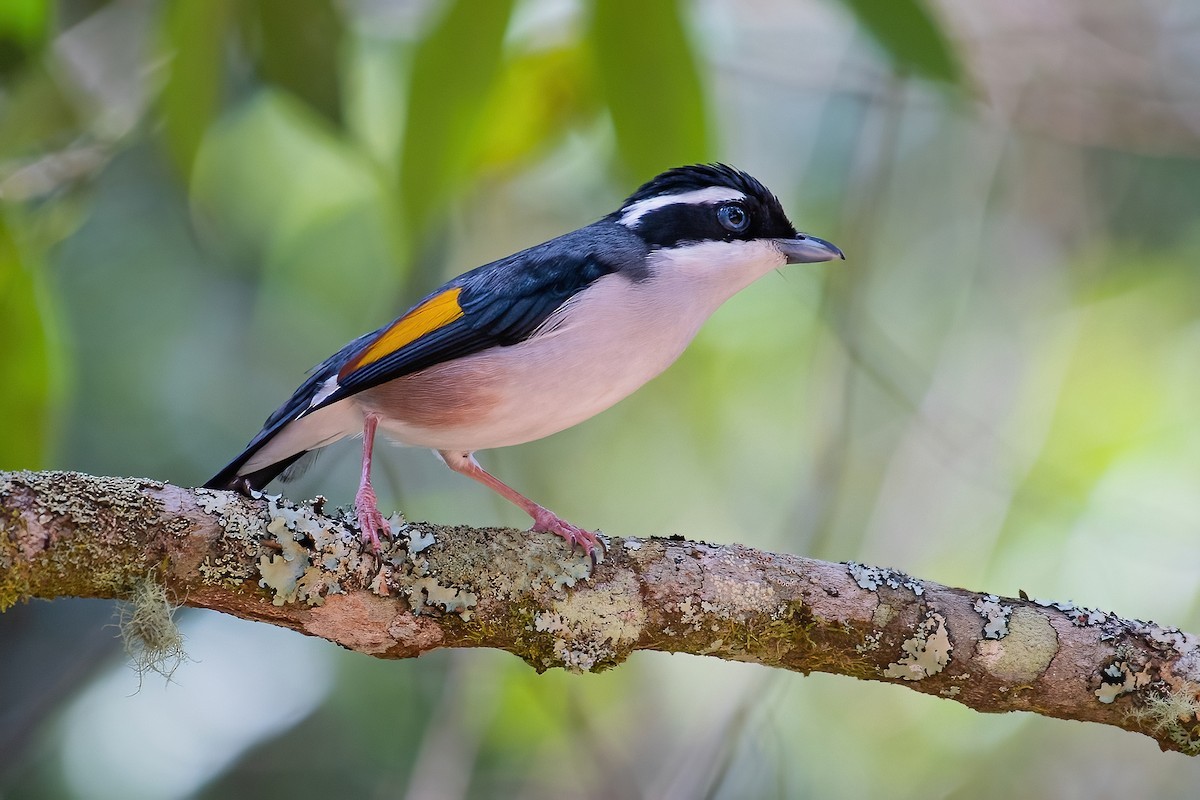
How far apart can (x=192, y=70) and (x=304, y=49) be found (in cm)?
40

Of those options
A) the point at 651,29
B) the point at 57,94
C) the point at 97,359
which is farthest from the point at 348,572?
the point at 97,359

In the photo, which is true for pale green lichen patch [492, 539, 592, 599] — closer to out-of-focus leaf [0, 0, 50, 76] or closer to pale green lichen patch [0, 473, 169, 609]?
pale green lichen patch [0, 473, 169, 609]

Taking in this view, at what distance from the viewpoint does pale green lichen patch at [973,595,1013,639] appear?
122 inches

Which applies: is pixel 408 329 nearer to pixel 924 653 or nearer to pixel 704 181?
pixel 704 181

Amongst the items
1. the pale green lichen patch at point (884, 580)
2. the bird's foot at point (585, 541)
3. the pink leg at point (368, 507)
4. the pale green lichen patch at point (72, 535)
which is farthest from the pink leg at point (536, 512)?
the pale green lichen patch at point (72, 535)

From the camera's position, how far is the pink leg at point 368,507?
9.36ft

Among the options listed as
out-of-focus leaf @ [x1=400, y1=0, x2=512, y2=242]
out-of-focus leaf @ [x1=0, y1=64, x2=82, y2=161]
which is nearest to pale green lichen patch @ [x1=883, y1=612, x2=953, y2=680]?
out-of-focus leaf @ [x1=400, y1=0, x2=512, y2=242]

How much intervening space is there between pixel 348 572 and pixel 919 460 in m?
4.28

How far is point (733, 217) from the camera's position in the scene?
3.88 m

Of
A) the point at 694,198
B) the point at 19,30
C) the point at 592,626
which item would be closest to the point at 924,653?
the point at 592,626

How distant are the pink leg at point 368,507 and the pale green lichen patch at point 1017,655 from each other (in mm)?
1621

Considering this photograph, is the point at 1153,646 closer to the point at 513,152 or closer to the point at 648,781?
the point at 513,152

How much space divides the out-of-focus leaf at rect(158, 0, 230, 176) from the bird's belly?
105 centimetres

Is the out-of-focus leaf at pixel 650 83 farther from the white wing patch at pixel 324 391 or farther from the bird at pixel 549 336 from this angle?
the white wing patch at pixel 324 391
